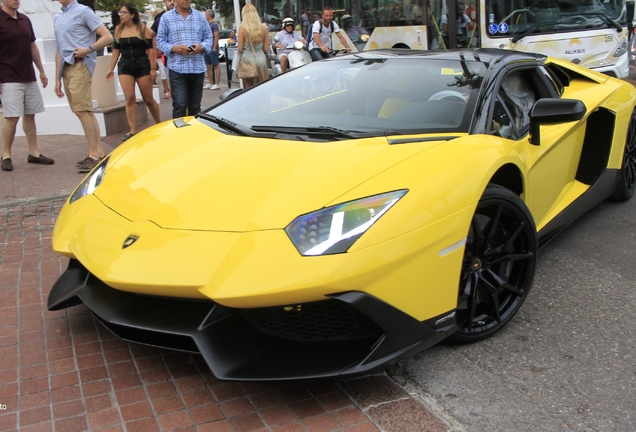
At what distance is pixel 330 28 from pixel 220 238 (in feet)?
32.9

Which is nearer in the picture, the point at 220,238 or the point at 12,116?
the point at 220,238

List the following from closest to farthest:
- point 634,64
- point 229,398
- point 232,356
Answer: point 232,356 → point 229,398 → point 634,64

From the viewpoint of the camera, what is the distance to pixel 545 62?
4570 mm

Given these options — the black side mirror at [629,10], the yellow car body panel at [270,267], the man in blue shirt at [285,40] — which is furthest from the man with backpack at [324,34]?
the yellow car body panel at [270,267]

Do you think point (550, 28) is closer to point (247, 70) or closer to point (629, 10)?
point (629, 10)

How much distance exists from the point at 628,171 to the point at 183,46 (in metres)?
4.66

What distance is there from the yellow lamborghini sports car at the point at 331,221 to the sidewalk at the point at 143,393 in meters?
0.21

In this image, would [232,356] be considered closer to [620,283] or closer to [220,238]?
[220,238]

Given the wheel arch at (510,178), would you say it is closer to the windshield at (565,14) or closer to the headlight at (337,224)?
the headlight at (337,224)

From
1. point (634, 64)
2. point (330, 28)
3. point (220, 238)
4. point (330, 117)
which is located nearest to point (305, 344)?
point (220, 238)

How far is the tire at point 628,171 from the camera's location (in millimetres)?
5008

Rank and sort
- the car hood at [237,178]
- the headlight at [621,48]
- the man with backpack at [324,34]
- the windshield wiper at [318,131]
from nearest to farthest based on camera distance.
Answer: the car hood at [237,178] < the windshield wiper at [318,131] < the headlight at [621,48] < the man with backpack at [324,34]

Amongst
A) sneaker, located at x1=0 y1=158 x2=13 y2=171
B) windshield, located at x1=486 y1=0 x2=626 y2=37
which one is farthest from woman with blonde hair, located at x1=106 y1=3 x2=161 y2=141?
windshield, located at x1=486 y1=0 x2=626 y2=37

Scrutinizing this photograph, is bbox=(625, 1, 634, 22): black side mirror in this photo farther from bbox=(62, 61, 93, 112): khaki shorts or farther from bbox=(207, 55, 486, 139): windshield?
bbox=(62, 61, 93, 112): khaki shorts
